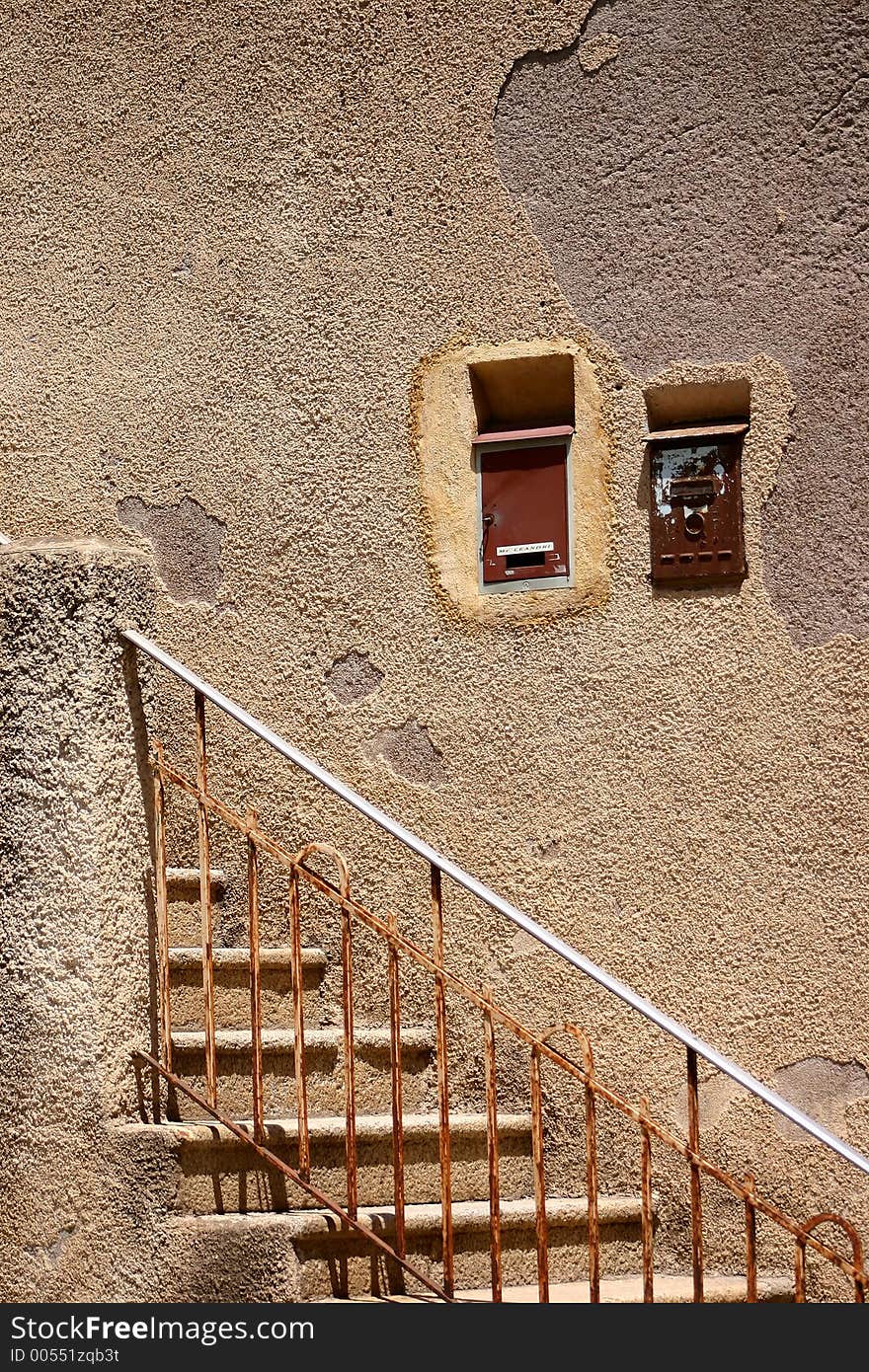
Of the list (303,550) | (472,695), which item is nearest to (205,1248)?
(472,695)

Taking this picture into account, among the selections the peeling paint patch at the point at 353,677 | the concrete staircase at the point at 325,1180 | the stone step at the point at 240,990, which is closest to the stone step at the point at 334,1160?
the concrete staircase at the point at 325,1180

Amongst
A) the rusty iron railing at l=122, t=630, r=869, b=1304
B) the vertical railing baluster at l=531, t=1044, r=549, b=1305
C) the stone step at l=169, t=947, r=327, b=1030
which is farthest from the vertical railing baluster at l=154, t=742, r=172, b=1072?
the vertical railing baluster at l=531, t=1044, r=549, b=1305

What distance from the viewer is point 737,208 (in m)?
4.55

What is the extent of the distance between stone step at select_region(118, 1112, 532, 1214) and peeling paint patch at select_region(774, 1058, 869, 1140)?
643 millimetres


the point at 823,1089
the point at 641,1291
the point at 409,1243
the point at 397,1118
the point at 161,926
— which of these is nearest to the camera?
the point at 397,1118

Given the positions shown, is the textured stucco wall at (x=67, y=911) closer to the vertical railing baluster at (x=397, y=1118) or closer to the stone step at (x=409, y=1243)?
the stone step at (x=409, y=1243)

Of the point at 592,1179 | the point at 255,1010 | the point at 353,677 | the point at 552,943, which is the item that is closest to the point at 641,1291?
the point at 592,1179

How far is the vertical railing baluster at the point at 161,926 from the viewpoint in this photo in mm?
3455

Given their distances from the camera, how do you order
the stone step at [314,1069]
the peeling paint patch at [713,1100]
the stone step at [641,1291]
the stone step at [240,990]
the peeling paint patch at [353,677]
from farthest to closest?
the peeling paint patch at [353,677] → the peeling paint patch at [713,1100] → the stone step at [240,990] → the stone step at [314,1069] → the stone step at [641,1291]

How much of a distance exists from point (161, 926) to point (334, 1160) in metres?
0.68

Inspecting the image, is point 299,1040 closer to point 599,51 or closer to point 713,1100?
point 713,1100

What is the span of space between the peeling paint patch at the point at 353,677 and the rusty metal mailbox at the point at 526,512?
393 mm

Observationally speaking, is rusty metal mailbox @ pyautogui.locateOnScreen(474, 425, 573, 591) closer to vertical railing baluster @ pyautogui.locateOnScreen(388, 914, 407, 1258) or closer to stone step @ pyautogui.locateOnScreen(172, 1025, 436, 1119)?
stone step @ pyautogui.locateOnScreen(172, 1025, 436, 1119)

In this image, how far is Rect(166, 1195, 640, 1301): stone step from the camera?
10.7 feet
